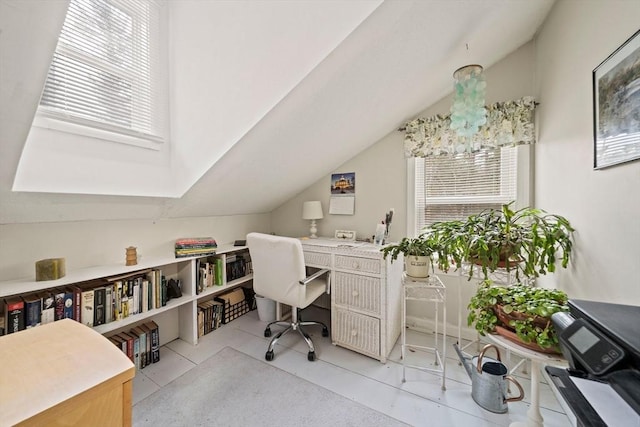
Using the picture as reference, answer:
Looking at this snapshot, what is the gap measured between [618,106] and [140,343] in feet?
9.72

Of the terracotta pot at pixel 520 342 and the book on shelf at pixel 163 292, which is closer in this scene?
the terracotta pot at pixel 520 342

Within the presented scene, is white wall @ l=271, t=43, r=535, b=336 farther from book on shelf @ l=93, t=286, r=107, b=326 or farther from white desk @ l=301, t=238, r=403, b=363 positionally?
book on shelf @ l=93, t=286, r=107, b=326

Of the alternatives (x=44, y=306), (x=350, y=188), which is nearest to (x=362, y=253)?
(x=350, y=188)

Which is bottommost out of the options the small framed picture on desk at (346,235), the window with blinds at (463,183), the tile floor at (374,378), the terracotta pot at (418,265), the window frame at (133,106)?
the tile floor at (374,378)

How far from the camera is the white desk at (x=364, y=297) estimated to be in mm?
1828

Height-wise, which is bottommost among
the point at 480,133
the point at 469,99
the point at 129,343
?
the point at 129,343

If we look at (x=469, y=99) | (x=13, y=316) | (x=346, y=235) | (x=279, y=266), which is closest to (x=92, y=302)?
(x=13, y=316)

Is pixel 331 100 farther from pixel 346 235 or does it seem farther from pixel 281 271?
pixel 346 235

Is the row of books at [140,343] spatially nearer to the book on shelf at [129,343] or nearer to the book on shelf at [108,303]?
the book on shelf at [129,343]

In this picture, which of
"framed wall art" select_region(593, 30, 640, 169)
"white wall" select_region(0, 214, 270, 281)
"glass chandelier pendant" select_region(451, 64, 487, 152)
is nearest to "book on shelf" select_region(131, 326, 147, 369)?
"white wall" select_region(0, 214, 270, 281)

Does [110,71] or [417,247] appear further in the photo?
[417,247]

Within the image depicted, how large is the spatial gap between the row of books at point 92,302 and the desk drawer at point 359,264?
1.41 metres

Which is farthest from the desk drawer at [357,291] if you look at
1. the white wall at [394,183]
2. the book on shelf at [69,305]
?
the book on shelf at [69,305]

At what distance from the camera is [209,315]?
223cm
